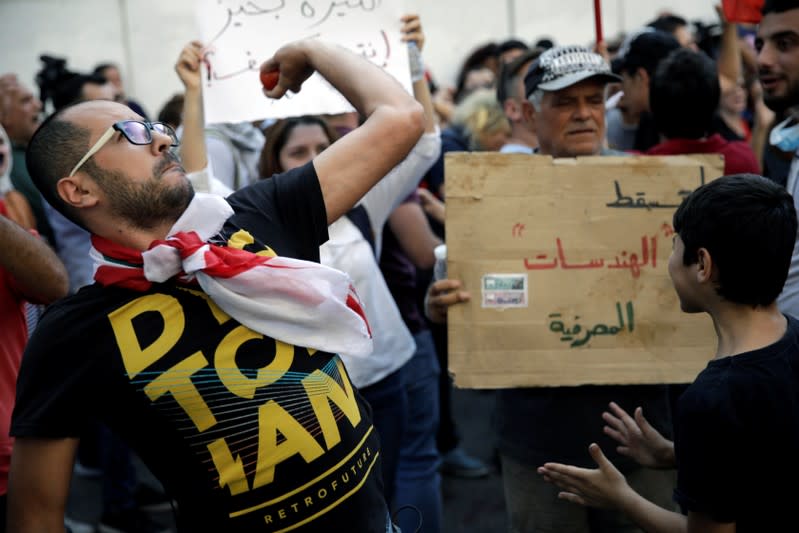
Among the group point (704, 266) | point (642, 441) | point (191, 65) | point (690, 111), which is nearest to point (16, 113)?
point (191, 65)

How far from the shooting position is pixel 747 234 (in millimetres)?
1764

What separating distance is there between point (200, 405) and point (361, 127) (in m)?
0.72

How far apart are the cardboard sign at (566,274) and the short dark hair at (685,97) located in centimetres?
72

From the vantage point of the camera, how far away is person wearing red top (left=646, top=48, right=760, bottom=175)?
3.19m

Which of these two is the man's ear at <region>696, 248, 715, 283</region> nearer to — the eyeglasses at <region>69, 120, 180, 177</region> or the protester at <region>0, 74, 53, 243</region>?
the eyeglasses at <region>69, 120, 180, 177</region>

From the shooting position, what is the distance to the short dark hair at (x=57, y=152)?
186 centimetres

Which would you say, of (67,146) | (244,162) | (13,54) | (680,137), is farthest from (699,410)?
(13,54)

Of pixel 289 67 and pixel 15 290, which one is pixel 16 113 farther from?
pixel 289 67

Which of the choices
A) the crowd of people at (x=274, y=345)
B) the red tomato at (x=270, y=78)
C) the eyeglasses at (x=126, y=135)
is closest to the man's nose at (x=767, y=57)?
the crowd of people at (x=274, y=345)

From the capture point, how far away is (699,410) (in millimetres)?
1688

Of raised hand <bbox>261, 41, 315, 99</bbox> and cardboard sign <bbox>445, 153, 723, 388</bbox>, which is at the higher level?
raised hand <bbox>261, 41, 315, 99</bbox>

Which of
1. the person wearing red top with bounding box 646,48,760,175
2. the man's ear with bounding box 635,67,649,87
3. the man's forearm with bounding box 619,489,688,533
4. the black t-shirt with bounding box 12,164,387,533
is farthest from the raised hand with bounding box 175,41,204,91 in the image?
the man's ear with bounding box 635,67,649,87

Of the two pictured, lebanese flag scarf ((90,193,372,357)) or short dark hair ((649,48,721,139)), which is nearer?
lebanese flag scarf ((90,193,372,357))

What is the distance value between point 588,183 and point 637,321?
43 centimetres
